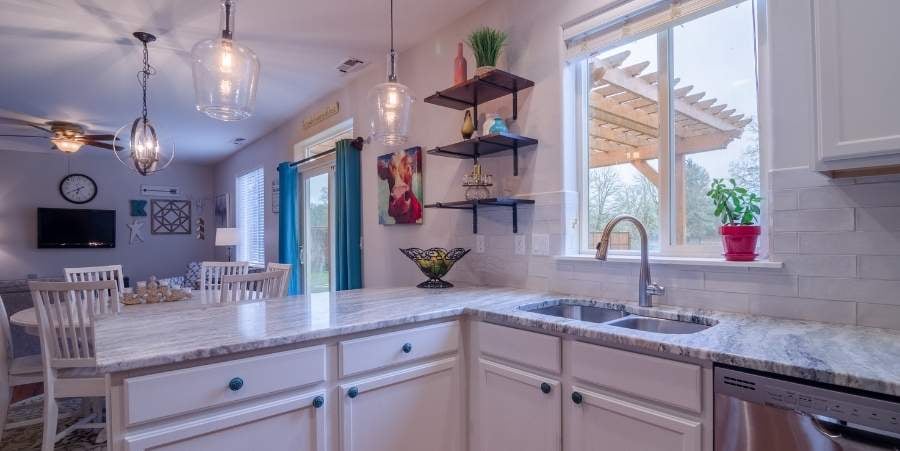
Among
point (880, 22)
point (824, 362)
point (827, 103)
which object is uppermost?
point (880, 22)

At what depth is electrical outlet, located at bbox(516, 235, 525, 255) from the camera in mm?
2407

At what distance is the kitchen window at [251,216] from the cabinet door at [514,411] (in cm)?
484

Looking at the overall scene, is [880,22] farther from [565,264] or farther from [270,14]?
[270,14]

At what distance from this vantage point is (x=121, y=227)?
7324 millimetres

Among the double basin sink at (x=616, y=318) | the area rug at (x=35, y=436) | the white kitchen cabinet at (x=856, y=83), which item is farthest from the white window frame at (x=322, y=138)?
the white kitchen cabinet at (x=856, y=83)

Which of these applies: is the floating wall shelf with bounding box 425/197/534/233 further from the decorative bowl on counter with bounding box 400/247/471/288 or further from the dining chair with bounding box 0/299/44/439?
the dining chair with bounding box 0/299/44/439

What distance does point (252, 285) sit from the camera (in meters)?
2.74

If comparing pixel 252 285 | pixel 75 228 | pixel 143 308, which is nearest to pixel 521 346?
pixel 252 285

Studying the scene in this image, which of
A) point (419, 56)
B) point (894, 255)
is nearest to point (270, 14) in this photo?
point (419, 56)

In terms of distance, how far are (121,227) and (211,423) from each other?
7716 mm

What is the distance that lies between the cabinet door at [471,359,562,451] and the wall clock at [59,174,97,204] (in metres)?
7.90

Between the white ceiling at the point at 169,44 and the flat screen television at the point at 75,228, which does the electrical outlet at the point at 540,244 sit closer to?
the white ceiling at the point at 169,44

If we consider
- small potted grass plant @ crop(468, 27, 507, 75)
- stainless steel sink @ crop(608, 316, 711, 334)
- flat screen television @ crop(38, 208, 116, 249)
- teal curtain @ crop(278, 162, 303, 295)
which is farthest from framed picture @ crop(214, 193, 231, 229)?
Answer: stainless steel sink @ crop(608, 316, 711, 334)

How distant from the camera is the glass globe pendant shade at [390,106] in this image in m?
2.12
